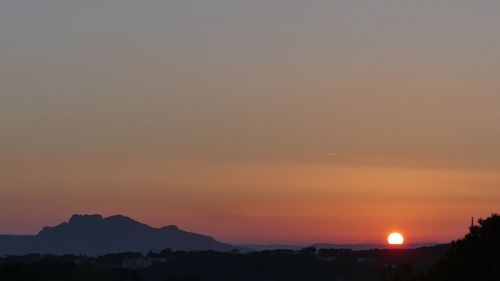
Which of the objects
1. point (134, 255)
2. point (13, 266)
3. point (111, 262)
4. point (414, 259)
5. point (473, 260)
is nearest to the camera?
point (473, 260)

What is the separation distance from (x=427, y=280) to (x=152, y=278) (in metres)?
93.5

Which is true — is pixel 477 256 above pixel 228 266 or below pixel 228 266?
below

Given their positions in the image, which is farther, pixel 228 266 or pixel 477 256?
pixel 228 266

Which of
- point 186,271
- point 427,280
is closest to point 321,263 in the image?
point 186,271

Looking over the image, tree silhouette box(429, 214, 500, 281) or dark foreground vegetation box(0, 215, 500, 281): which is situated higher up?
dark foreground vegetation box(0, 215, 500, 281)

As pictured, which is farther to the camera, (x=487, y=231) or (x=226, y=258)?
(x=226, y=258)

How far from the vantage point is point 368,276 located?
13512 cm

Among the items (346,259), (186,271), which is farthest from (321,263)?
(186,271)

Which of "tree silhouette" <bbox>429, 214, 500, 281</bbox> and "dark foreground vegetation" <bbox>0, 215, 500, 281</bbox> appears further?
"dark foreground vegetation" <bbox>0, 215, 500, 281</bbox>

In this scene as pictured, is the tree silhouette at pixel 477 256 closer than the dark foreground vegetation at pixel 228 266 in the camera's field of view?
Yes

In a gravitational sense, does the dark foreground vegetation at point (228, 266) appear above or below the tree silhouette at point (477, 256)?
above

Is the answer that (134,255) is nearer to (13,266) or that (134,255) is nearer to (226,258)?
(226,258)

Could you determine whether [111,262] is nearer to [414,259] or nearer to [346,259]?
[346,259]

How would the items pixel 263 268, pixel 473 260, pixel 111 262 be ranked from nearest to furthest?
pixel 473 260 < pixel 263 268 < pixel 111 262
